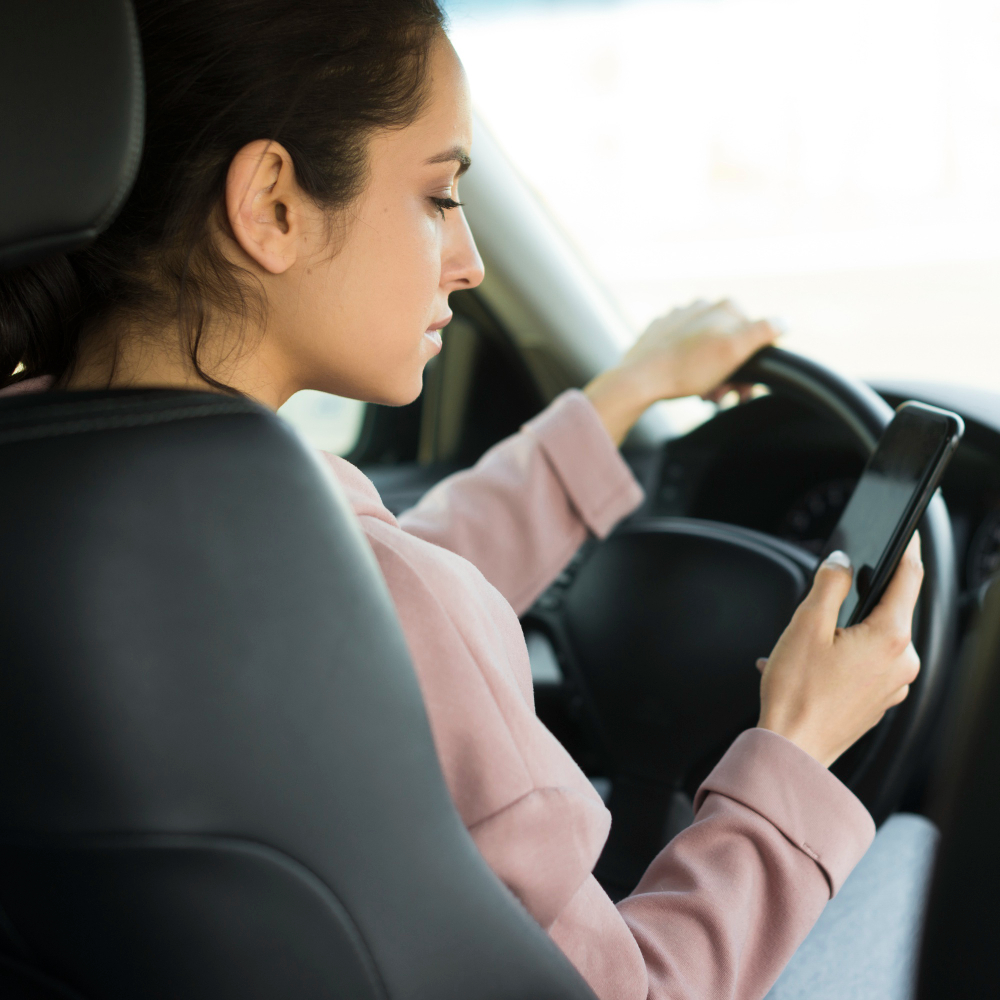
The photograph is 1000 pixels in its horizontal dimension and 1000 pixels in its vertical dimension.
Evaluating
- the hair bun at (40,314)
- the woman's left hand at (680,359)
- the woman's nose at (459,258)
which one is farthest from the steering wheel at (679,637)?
the hair bun at (40,314)

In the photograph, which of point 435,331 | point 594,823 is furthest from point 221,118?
point 594,823

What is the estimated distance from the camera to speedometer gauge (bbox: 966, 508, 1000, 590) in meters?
1.36

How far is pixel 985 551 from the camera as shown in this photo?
4.51 ft

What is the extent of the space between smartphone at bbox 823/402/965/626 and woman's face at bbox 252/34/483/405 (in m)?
0.42

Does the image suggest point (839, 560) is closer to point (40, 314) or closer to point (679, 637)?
point (679, 637)

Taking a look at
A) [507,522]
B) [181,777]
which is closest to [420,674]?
[181,777]

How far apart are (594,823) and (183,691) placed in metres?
0.28

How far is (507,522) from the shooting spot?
129 centimetres

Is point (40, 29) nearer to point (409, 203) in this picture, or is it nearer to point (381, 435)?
point (409, 203)

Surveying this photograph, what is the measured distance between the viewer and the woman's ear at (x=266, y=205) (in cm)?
68

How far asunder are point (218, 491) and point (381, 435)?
1.55 meters

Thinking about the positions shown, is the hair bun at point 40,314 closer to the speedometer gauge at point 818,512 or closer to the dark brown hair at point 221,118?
the dark brown hair at point 221,118

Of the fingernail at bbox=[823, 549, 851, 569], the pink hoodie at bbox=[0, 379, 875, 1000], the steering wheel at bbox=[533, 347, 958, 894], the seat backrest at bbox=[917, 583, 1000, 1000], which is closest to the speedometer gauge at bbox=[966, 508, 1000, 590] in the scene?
the steering wheel at bbox=[533, 347, 958, 894]

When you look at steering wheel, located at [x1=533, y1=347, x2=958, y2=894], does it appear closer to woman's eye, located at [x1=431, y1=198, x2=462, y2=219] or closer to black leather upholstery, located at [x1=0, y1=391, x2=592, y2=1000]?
woman's eye, located at [x1=431, y1=198, x2=462, y2=219]
